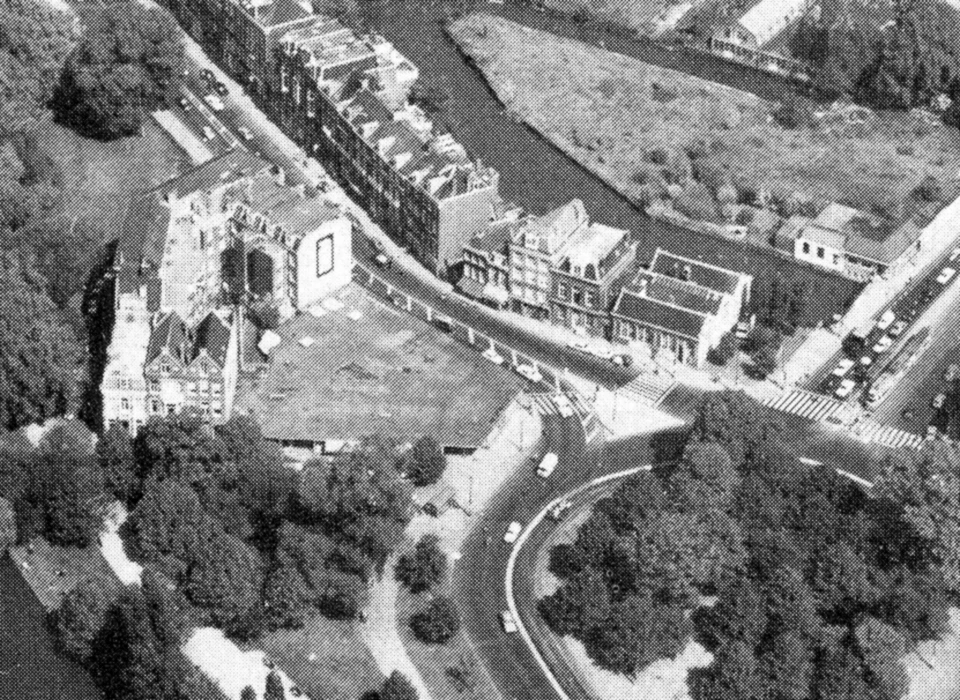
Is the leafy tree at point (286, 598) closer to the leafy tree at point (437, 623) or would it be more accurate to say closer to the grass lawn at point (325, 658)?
the grass lawn at point (325, 658)

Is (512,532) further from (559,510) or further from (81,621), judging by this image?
(81,621)

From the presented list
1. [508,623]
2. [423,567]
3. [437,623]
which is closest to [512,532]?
[423,567]

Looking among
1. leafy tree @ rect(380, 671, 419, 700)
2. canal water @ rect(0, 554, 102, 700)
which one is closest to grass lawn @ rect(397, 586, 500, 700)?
leafy tree @ rect(380, 671, 419, 700)

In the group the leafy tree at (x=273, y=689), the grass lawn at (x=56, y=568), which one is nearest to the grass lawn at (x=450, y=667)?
the leafy tree at (x=273, y=689)

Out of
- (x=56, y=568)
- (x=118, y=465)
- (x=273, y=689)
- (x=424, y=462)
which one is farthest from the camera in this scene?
(x=118, y=465)

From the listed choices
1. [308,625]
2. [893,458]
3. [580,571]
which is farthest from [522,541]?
[893,458]

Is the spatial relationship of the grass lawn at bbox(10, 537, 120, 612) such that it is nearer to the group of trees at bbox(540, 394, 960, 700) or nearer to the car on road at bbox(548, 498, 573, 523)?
the car on road at bbox(548, 498, 573, 523)

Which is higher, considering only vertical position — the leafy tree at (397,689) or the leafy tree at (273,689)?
the leafy tree at (397,689)
